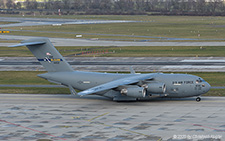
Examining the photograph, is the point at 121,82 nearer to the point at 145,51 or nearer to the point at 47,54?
the point at 47,54

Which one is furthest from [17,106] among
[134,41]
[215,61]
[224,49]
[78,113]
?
[134,41]

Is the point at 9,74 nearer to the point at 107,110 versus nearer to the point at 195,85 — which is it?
the point at 107,110

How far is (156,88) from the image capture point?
45.3 meters

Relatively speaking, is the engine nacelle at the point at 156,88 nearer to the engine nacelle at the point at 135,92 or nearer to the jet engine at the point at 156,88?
the jet engine at the point at 156,88

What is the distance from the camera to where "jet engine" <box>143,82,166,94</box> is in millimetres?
45219

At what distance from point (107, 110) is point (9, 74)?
28391 mm

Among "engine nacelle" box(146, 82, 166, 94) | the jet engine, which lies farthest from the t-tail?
"engine nacelle" box(146, 82, 166, 94)

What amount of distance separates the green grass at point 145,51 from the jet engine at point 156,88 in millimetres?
38530

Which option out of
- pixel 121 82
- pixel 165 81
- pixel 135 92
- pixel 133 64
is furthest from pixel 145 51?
pixel 135 92

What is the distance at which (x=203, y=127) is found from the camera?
35062 mm

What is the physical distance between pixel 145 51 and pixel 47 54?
4441 centimetres

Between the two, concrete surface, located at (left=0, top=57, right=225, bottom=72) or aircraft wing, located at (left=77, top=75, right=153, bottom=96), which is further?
concrete surface, located at (left=0, top=57, right=225, bottom=72)

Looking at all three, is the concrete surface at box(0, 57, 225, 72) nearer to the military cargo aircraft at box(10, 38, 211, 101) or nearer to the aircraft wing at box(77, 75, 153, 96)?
the military cargo aircraft at box(10, 38, 211, 101)

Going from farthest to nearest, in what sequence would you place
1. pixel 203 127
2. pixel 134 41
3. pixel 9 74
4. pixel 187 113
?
pixel 134 41 < pixel 9 74 < pixel 187 113 < pixel 203 127
